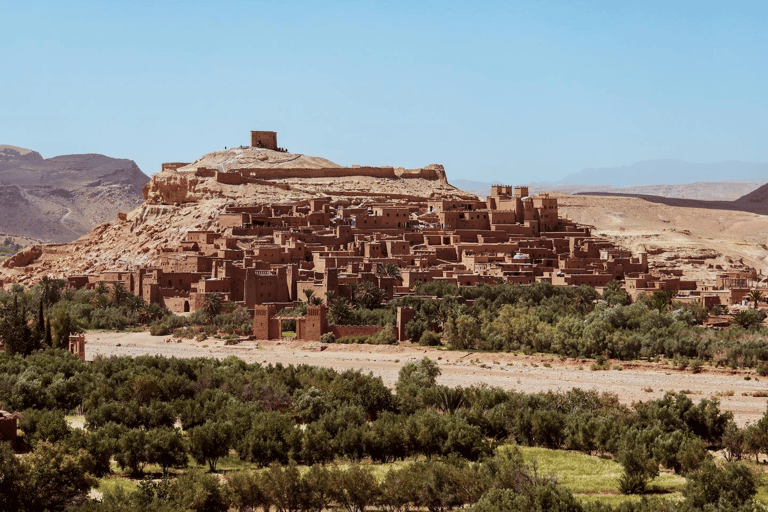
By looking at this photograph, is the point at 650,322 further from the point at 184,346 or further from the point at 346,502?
the point at 346,502

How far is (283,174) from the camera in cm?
7000

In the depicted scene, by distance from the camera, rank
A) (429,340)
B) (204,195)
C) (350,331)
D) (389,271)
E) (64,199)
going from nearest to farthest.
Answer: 1. (429,340)
2. (350,331)
3. (389,271)
4. (204,195)
5. (64,199)

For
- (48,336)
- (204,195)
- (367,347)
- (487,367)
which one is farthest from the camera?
(204,195)

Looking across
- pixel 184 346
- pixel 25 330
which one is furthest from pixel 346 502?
pixel 184 346

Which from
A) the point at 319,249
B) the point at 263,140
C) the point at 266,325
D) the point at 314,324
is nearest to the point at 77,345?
the point at 266,325

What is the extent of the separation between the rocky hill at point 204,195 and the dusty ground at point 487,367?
13.0 meters

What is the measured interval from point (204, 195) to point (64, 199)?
11229 cm

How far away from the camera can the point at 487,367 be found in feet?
123

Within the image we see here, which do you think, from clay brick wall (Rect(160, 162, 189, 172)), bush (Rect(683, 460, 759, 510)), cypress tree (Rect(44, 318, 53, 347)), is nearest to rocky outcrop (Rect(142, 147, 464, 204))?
clay brick wall (Rect(160, 162, 189, 172))

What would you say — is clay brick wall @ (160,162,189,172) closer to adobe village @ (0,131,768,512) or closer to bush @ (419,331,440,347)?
adobe village @ (0,131,768,512)

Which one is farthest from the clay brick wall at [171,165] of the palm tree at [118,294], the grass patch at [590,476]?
the grass patch at [590,476]

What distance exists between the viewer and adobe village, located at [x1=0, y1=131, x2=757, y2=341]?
45.5 metres

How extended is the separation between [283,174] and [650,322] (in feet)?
109

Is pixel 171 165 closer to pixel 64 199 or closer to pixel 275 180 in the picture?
pixel 275 180
